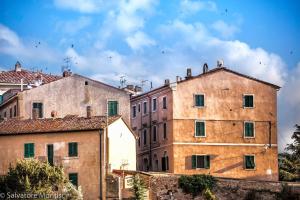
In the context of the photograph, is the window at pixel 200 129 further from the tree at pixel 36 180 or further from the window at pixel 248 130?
the tree at pixel 36 180

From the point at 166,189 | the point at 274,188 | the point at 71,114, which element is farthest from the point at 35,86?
the point at 274,188

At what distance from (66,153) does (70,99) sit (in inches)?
411

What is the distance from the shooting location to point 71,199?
69375mm

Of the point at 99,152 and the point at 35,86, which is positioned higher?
the point at 35,86

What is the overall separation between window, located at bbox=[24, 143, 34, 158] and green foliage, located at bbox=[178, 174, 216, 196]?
1167cm

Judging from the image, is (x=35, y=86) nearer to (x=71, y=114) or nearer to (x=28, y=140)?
(x=71, y=114)

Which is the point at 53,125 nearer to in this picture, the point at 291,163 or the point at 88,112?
the point at 88,112

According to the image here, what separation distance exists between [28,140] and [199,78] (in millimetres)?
17146

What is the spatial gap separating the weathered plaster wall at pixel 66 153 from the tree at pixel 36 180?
6.91 feet

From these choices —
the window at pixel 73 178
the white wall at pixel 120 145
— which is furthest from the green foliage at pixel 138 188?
the window at pixel 73 178

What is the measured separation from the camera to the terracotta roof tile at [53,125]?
7531 centimetres

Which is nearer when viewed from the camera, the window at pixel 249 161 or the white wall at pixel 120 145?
the white wall at pixel 120 145

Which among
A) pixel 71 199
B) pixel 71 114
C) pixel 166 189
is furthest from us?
pixel 71 114

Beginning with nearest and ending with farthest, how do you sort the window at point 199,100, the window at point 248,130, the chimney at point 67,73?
the window at point 199,100 < the window at point 248,130 < the chimney at point 67,73
